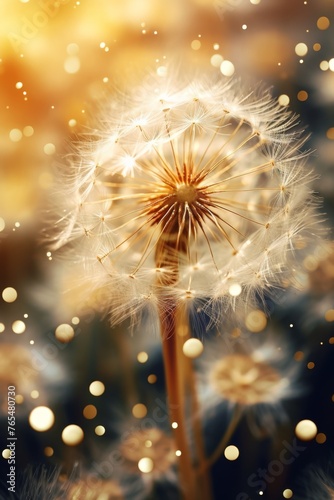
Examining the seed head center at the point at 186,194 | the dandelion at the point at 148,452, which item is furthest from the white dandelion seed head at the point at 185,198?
the dandelion at the point at 148,452

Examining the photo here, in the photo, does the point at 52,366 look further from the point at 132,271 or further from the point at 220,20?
the point at 220,20

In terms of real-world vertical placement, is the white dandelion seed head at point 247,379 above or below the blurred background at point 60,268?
below

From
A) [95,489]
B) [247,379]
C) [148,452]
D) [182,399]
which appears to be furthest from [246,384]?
[95,489]

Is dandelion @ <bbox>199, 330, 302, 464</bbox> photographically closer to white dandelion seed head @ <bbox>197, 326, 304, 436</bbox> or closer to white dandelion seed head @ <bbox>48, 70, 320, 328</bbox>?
white dandelion seed head @ <bbox>197, 326, 304, 436</bbox>

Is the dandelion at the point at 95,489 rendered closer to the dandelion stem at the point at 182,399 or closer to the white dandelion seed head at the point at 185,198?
the dandelion stem at the point at 182,399

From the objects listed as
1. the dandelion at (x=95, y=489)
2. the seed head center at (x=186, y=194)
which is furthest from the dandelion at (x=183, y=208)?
the dandelion at (x=95, y=489)

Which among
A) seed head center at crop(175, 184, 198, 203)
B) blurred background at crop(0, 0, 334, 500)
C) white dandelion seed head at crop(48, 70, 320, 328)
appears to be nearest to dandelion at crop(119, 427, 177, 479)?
blurred background at crop(0, 0, 334, 500)

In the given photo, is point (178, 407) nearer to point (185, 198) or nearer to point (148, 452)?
point (148, 452)

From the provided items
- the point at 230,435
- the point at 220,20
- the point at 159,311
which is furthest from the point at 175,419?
the point at 220,20
